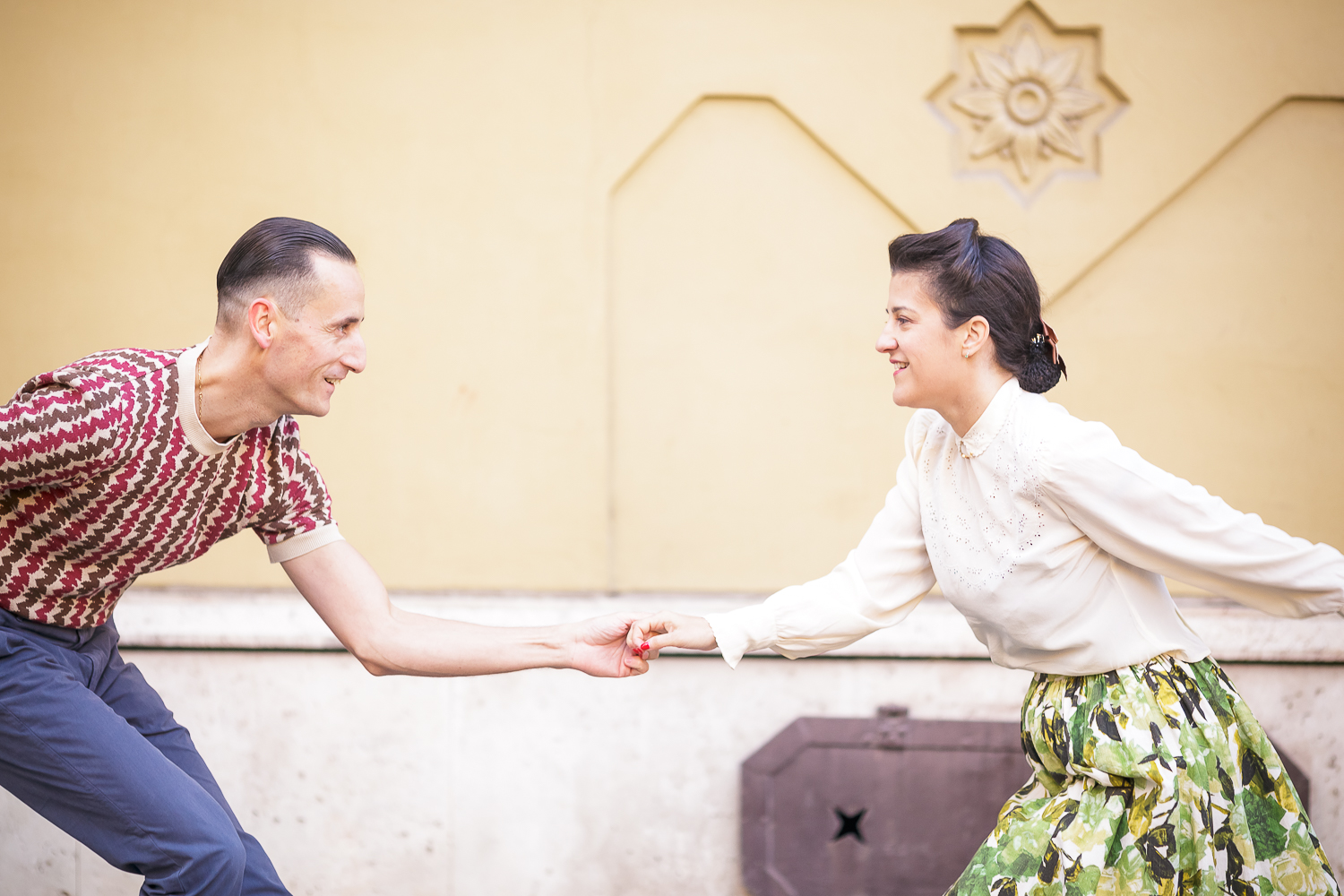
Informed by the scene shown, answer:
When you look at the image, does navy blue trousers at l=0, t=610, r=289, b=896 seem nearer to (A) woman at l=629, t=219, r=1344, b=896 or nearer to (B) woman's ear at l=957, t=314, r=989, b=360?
(A) woman at l=629, t=219, r=1344, b=896

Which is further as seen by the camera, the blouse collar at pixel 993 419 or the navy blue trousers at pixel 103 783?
the blouse collar at pixel 993 419

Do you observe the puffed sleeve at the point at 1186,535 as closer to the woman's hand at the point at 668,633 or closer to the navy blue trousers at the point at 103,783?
the woman's hand at the point at 668,633

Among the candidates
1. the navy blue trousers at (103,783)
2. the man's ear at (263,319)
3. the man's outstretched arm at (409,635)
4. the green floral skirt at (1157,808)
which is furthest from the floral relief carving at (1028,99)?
the navy blue trousers at (103,783)

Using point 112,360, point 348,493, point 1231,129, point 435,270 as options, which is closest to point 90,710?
point 112,360

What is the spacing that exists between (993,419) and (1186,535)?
0.46 m

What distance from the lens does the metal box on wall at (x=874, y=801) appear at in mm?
3805

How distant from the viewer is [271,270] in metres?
2.38

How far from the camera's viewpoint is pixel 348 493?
400 cm

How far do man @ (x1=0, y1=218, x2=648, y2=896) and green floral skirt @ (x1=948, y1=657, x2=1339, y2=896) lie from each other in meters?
1.58

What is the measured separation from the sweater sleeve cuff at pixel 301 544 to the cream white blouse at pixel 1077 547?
147 centimetres

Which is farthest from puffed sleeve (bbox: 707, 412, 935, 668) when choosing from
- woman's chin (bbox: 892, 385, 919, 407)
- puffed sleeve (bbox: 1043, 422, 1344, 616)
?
puffed sleeve (bbox: 1043, 422, 1344, 616)

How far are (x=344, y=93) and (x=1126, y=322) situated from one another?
117 inches

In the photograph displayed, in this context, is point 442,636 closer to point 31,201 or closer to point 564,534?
point 564,534

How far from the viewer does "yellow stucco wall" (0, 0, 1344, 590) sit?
389 centimetres
